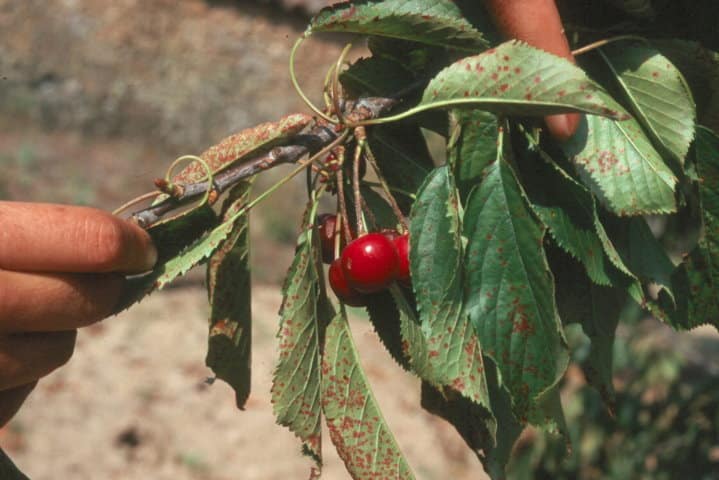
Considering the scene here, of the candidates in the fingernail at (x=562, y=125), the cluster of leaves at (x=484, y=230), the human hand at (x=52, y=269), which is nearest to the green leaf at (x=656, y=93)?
the cluster of leaves at (x=484, y=230)

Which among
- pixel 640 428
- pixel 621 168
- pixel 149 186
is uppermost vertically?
pixel 149 186

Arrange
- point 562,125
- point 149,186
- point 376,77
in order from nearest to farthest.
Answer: point 562,125 → point 376,77 → point 149,186

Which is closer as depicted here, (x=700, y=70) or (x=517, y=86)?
(x=517, y=86)

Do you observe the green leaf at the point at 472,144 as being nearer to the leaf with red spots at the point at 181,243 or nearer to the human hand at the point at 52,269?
the leaf with red spots at the point at 181,243

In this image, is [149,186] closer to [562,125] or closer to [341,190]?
[341,190]

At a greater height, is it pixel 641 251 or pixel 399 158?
pixel 399 158

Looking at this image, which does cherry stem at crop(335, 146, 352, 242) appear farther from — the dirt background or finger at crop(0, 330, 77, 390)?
the dirt background

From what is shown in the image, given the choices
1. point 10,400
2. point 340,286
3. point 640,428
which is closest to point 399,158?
point 340,286
